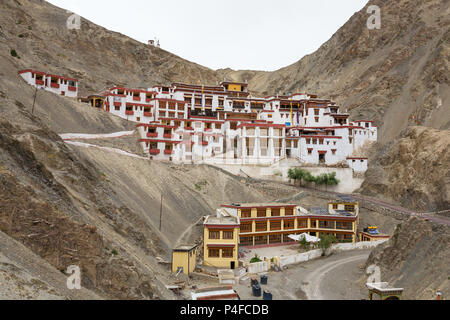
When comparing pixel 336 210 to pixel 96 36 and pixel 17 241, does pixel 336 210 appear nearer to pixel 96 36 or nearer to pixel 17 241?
pixel 17 241

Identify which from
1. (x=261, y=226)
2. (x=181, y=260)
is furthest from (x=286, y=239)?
(x=181, y=260)

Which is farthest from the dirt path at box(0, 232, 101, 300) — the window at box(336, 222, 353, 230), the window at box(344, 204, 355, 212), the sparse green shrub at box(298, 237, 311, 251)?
the window at box(344, 204, 355, 212)

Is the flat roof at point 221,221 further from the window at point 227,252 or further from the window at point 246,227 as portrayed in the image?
the window at point 246,227

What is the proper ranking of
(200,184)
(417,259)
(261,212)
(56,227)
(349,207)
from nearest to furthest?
(56,227)
(417,259)
(261,212)
(349,207)
(200,184)

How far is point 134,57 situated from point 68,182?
101614 millimetres

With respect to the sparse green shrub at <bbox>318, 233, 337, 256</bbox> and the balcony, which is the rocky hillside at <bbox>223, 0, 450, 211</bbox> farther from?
the balcony

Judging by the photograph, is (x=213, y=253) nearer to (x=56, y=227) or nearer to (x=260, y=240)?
(x=260, y=240)

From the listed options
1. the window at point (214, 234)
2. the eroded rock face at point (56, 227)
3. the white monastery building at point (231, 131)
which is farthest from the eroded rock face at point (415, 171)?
the eroded rock face at point (56, 227)

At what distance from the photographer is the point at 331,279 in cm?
3625

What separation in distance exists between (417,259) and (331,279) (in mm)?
9143

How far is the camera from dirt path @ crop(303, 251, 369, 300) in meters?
32.0

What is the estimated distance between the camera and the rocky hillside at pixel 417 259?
83.3 feet

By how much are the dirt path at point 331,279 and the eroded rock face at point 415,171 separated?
20086 mm

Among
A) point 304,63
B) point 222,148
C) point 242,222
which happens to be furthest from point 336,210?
point 304,63
